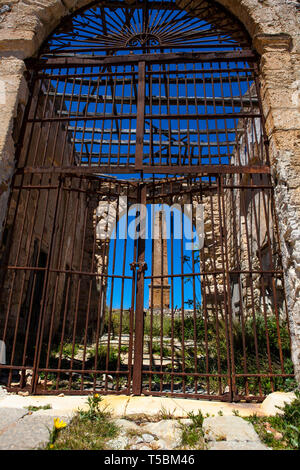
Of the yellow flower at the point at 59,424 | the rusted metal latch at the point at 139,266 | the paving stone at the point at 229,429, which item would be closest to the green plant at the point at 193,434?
the paving stone at the point at 229,429

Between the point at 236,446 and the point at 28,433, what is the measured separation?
127 centimetres

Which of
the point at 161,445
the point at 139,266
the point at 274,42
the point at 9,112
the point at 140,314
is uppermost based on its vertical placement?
the point at 274,42

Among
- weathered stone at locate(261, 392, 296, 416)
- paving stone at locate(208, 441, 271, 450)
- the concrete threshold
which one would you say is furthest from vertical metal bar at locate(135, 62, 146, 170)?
paving stone at locate(208, 441, 271, 450)

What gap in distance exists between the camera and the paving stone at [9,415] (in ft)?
6.91

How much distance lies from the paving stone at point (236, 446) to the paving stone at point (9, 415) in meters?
1.35

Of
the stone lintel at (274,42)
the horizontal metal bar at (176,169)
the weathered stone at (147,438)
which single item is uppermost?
the stone lintel at (274,42)

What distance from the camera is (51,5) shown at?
175 inches

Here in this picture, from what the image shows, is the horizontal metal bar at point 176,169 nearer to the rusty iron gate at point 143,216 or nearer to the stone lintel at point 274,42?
the rusty iron gate at point 143,216

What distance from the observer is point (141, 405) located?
2.73m

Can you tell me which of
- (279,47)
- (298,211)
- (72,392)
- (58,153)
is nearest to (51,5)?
(279,47)

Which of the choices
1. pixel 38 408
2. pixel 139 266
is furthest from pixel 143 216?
pixel 38 408

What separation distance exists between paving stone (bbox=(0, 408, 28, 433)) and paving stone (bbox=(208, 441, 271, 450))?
4.43ft

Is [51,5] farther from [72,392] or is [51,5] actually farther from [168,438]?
[168,438]

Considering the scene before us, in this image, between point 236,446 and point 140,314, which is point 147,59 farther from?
point 236,446
